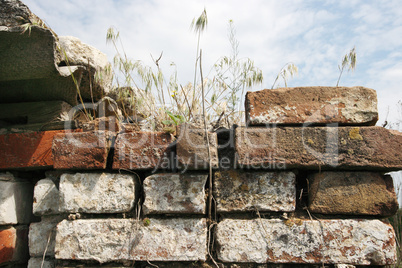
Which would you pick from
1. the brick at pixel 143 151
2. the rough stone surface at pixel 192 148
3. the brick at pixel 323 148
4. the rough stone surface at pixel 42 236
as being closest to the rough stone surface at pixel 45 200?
the rough stone surface at pixel 42 236

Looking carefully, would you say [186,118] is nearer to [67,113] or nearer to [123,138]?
[123,138]

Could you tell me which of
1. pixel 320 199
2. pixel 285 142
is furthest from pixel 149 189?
pixel 320 199

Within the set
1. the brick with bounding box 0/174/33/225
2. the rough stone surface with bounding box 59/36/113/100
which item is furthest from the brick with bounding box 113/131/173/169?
the brick with bounding box 0/174/33/225

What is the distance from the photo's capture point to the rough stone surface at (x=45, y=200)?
189 cm

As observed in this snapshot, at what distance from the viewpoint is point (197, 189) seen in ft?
5.47

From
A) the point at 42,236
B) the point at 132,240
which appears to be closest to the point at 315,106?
the point at 132,240

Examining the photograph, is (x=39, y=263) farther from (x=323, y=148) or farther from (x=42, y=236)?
(x=323, y=148)

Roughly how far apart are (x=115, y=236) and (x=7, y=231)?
83cm

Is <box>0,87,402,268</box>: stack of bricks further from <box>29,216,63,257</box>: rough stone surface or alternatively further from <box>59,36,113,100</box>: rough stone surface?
<box>59,36,113,100</box>: rough stone surface

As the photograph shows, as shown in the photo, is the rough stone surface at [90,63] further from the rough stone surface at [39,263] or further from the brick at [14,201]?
the rough stone surface at [39,263]

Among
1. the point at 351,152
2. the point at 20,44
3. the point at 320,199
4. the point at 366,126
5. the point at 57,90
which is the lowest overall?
the point at 320,199

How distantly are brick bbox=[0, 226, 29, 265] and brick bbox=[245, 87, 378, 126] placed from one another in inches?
67.4

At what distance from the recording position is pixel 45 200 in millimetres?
1896

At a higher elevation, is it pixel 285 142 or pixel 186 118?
pixel 186 118
